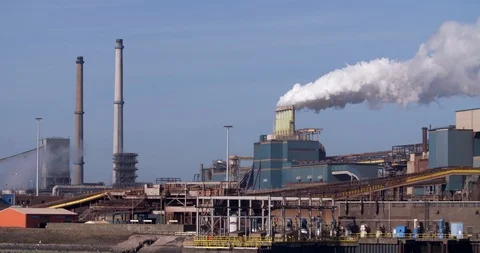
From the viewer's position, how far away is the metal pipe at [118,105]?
15500 centimetres

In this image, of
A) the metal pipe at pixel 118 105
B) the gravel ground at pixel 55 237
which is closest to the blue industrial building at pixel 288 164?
the metal pipe at pixel 118 105

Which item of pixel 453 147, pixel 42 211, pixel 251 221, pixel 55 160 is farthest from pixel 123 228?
pixel 55 160

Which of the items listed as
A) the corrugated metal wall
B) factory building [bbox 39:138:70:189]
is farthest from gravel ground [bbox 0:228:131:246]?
factory building [bbox 39:138:70:189]

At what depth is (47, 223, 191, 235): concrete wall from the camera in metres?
87.4

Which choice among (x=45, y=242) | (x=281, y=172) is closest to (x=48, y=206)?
(x=45, y=242)

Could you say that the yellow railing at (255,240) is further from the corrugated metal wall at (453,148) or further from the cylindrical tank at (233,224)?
the corrugated metal wall at (453,148)

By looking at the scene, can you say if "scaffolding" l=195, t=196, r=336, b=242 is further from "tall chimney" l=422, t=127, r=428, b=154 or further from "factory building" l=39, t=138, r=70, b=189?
"factory building" l=39, t=138, r=70, b=189

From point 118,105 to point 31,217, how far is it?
56.3 meters

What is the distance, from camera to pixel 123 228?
3575 inches

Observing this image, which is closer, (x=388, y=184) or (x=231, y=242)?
(x=231, y=242)

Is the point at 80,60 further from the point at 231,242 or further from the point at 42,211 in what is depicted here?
the point at 231,242

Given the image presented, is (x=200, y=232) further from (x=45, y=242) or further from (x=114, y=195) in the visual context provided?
(x=114, y=195)

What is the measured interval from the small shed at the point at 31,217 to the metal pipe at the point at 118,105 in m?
51.9

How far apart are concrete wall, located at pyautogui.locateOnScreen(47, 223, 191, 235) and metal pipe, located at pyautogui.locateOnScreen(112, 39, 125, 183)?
198 ft
